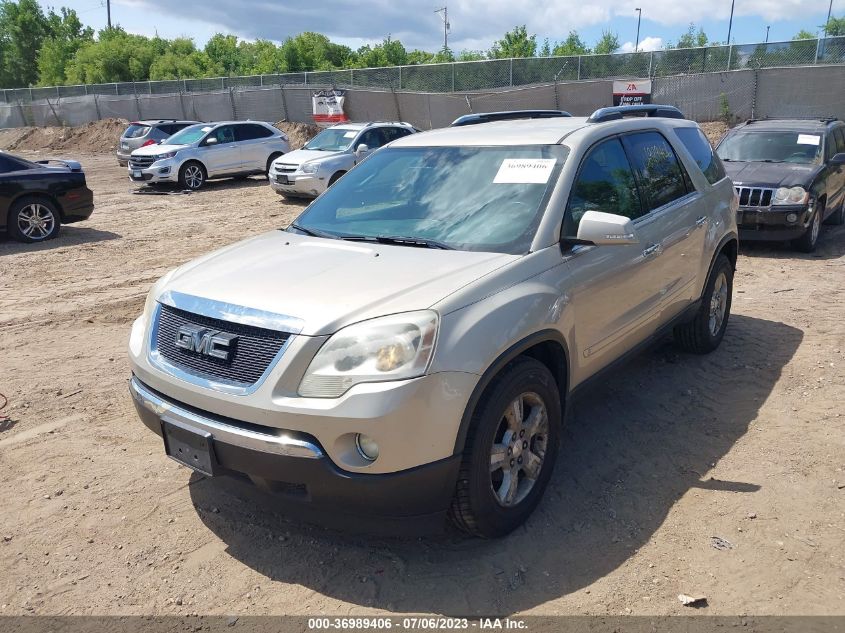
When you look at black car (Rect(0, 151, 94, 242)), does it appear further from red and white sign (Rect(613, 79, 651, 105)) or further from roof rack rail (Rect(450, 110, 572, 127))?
red and white sign (Rect(613, 79, 651, 105))

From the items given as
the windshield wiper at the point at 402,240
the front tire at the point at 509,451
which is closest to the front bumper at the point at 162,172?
the windshield wiper at the point at 402,240

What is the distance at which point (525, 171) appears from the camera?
380 cm

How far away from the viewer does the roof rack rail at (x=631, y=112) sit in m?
4.49

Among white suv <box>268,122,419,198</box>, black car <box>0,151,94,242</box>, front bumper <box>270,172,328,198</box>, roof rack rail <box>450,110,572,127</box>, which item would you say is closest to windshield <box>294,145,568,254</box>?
roof rack rail <box>450,110,572,127</box>

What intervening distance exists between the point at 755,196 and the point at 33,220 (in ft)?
35.6

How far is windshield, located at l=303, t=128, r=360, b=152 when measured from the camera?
16.1 m

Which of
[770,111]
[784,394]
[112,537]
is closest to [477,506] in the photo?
[112,537]

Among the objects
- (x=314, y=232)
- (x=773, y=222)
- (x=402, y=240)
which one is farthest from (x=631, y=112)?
(x=773, y=222)

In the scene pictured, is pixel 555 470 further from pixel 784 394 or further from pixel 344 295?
pixel 784 394

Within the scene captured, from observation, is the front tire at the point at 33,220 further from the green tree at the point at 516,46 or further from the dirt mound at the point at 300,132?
the green tree at the point at 516,46

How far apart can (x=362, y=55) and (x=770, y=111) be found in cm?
4934

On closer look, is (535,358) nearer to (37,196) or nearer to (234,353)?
(234,353)

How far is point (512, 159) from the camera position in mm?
3908

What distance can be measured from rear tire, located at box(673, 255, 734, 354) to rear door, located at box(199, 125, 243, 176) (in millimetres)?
15239
